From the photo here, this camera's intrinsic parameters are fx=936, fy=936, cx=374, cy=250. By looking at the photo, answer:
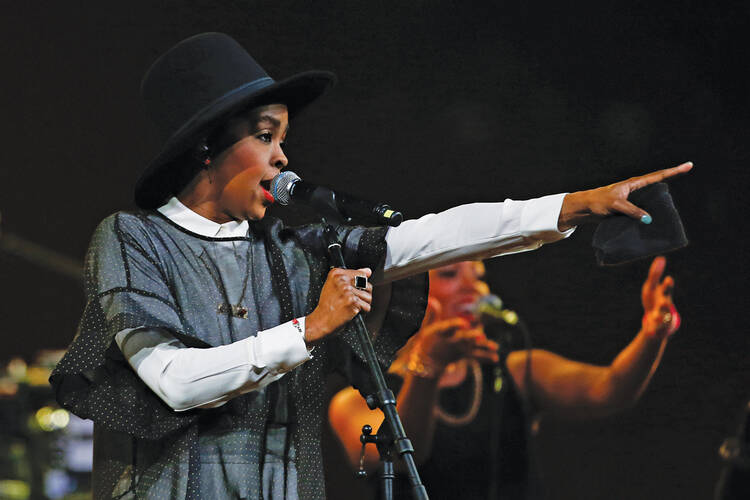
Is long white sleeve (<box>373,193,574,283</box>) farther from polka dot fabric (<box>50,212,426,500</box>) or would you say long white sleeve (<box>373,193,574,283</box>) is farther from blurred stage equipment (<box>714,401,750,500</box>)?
blurred stage equipment (<box>714,401,750,500</box>)

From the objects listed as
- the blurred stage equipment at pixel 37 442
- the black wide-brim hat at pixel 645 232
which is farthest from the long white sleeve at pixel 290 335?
the blurred stage equipment at pixel 37 442

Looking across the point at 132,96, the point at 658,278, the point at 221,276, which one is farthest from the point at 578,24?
the point at 221,276

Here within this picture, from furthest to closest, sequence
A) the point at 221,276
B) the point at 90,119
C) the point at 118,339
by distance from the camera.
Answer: the point at 90,119 → the point at 221,276 → the point at 118,339

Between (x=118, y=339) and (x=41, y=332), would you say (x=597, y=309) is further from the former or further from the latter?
(x=118, y=339)

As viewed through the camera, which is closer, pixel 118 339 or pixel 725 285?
pixel 118 339

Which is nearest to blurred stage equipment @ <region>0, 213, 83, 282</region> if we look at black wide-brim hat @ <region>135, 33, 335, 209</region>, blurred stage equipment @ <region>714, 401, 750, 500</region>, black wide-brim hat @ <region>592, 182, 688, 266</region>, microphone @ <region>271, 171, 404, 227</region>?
black wide-brim hat @ <region>135, 33, 335, 209</region>

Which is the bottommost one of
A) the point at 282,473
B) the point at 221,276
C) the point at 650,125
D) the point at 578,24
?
the point at 282,473

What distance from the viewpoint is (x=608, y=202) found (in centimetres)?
157

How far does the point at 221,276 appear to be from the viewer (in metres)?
1.77

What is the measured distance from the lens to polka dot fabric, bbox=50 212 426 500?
5.33 feet

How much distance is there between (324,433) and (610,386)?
112 cm

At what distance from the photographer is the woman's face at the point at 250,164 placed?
5.86 feet

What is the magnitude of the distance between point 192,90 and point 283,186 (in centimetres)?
31

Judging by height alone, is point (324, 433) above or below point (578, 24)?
below
